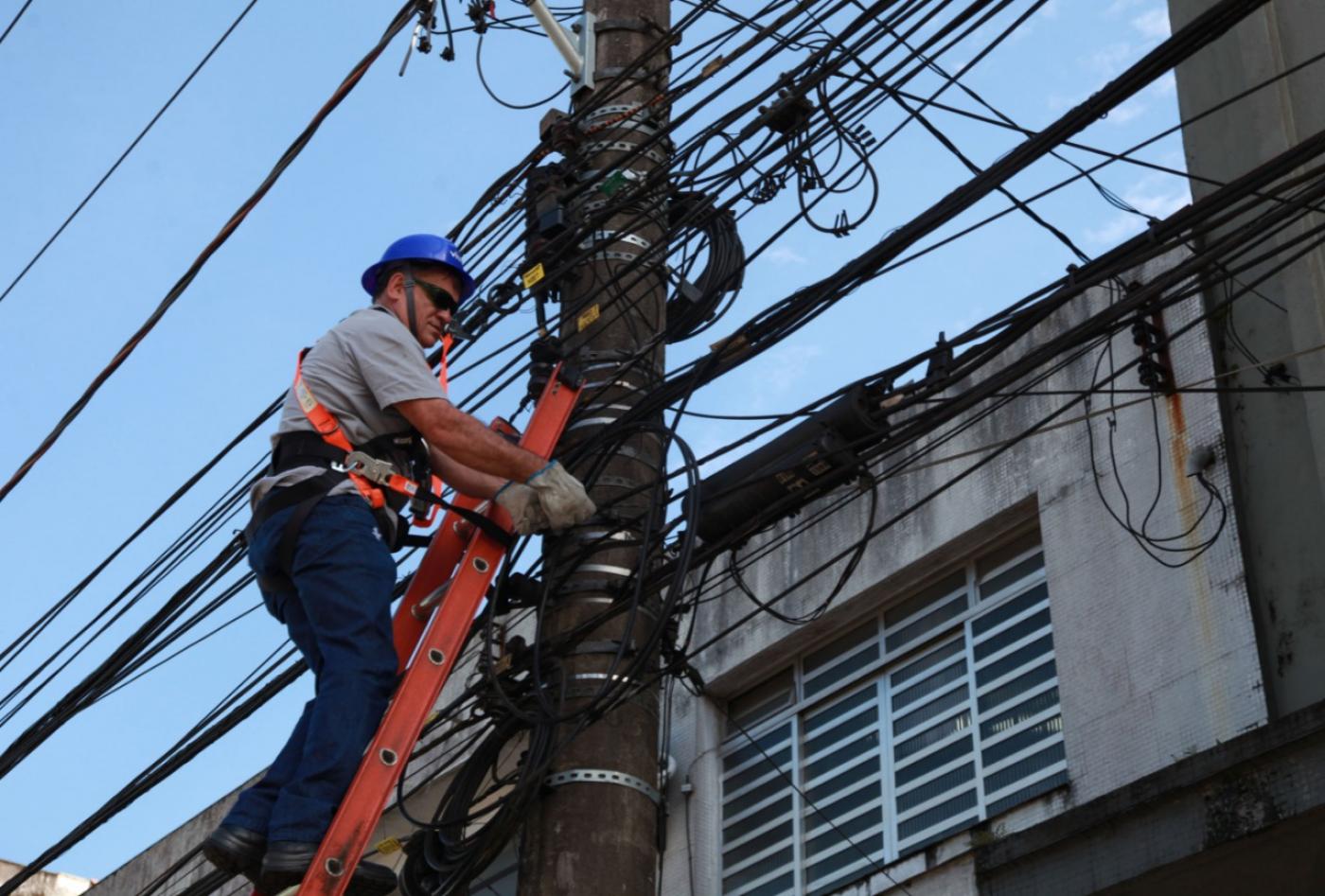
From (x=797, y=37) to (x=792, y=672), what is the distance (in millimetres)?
4438

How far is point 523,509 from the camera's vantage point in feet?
17.7

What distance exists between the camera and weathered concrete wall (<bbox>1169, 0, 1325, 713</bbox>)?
24.3ft

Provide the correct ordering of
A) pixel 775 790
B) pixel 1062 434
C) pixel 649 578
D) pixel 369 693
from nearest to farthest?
1. pixel 369 693
2. pixel 649 578
3. pixel 1062 434
4. pixel 775 790

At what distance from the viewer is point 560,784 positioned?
16.3 feet

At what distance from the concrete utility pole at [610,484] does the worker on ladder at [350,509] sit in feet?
0.77

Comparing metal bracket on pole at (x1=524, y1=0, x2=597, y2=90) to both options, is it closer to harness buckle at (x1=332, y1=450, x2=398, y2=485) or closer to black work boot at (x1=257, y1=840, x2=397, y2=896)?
harness buckle at (x1=332, y1=450, x2=398, y2=485)

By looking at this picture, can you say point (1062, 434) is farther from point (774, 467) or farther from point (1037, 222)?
point (774, 467)

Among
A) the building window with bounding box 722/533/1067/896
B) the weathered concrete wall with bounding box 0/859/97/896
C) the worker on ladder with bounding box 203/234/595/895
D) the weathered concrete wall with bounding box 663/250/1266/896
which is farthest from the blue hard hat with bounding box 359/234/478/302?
the weathered concrete wall with bounding box 0/859/97/896

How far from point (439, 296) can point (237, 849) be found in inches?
77.6

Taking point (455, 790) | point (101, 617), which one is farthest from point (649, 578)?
point (101, 617)

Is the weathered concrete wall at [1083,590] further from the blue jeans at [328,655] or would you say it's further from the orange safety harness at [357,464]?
the blue jeans at [328,655]

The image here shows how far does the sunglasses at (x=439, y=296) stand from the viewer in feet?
19.7

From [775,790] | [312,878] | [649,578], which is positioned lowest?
[312,878]

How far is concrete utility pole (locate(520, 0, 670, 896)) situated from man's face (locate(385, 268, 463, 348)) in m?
0.41
